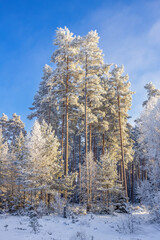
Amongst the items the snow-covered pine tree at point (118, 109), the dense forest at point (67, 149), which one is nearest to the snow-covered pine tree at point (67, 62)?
the dense forest at point (67, 149)

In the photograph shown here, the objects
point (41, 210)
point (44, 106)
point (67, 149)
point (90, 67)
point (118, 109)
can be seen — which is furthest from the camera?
point (44, 106)

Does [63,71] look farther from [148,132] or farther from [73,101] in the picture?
[148,132]

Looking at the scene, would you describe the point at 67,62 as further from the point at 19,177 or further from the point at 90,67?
the point at 19,177

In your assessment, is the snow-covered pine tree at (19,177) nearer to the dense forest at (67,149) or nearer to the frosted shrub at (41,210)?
the dense forest at (67,149)

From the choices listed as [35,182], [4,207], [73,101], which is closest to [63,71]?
[73,101]

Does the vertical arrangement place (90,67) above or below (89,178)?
above

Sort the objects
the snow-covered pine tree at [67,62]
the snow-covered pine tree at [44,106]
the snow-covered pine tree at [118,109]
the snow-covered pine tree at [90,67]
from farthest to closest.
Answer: the snow-covered pine tree at [44,106], the snow-covered pine tree at [118,109], the snow-covered pine tree at [90,67], the snow-covered pine tree at [67,62]

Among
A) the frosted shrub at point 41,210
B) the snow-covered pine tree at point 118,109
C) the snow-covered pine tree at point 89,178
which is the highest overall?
the snow-covered pine tree at point 118,109

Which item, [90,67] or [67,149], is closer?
[67,149]

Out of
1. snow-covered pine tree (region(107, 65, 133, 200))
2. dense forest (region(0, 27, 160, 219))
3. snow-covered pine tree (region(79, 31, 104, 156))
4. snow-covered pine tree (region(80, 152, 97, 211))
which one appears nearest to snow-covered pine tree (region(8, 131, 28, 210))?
dense forest (region(0, 27, 160, 219))

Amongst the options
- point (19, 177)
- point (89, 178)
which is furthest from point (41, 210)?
point (89, 178)

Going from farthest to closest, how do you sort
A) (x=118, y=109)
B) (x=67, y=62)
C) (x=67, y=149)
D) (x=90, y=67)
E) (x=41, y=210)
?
(x=118, y=109)
(x=90, y=67)
(x=67, y=62)
(x=67, y=149)
(x=41, y=210)

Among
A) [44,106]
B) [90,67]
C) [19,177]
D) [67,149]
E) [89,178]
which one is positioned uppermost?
[90,67]

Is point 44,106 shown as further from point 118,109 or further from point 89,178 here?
point 89,178
